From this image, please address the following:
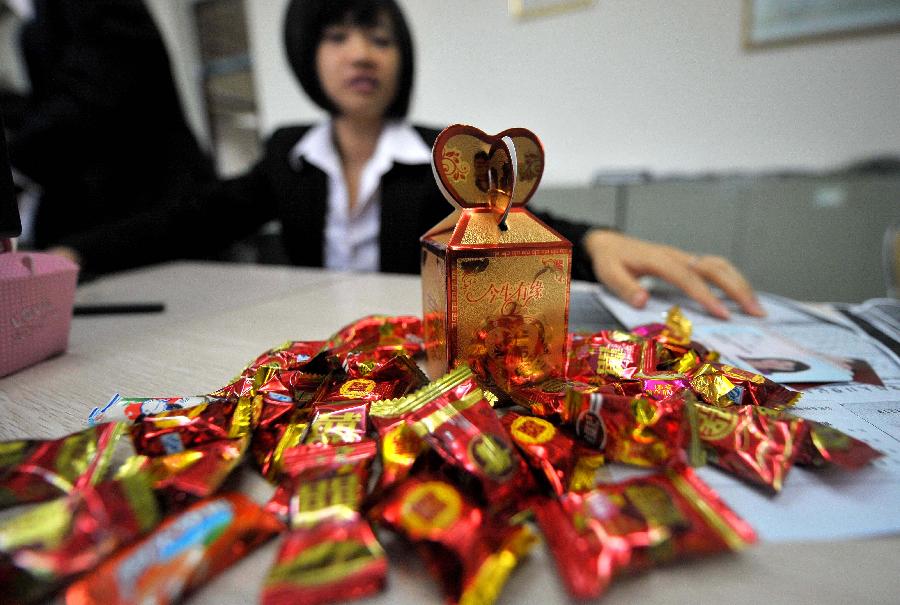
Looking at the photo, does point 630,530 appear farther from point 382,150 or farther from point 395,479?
point 382,150

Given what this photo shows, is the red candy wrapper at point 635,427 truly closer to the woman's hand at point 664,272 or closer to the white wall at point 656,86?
the woman's hand at point 664,272

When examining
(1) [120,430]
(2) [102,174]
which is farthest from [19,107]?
(1) [120,430]

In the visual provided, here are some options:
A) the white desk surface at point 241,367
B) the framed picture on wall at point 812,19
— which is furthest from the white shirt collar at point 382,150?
the framed picture on wall at point 812,19

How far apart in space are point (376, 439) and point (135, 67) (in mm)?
1625

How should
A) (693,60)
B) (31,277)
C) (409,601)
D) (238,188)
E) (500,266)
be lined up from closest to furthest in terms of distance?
(409,601)
(500,266)
(31,277)
(238,188)
(693,60)

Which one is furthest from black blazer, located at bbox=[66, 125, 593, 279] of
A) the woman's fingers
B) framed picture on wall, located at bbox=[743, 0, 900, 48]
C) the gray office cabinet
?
framed picture on wall, located at bbox=[743, 0, 900, 48]

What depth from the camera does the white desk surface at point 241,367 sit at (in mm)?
190

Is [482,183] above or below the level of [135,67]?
below

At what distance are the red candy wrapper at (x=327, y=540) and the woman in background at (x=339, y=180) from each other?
62 cm

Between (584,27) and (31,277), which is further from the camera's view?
(584,27)

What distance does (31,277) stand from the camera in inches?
16.4

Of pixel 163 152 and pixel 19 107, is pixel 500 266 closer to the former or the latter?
pixel 163 152

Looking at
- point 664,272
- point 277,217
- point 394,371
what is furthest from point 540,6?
point 394,371

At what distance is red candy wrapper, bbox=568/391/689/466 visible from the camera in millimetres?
256
